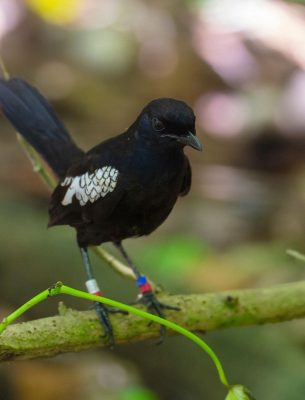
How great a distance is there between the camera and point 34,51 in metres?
10.1

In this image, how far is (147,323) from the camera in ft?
11.2

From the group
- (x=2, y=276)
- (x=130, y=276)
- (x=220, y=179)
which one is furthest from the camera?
(x=220, y=179)

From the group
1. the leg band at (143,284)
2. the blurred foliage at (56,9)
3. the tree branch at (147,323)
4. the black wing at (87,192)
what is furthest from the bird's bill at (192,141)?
the blurred foliage at (56,9)

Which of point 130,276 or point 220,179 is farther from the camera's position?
point 220,179

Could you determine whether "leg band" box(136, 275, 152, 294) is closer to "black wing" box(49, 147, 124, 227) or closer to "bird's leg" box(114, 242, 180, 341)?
"bird's leg" box(114, 242, 180, 341)

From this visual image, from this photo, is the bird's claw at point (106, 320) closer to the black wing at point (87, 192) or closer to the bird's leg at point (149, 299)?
the bird's leg at point (149, 299)

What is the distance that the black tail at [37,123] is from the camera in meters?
4.22

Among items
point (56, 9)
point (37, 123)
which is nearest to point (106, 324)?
point (37, 123)

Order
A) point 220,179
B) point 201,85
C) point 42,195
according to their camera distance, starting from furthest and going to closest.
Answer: point 201,85 → point 220,179 → point 42,195

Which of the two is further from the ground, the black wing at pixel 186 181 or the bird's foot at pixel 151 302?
the black wing at pixel 186 181

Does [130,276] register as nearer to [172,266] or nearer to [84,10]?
[172,266]

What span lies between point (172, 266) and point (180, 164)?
2.72 m

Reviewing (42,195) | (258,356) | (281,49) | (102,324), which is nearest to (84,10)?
(281,49)

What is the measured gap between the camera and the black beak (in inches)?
124
